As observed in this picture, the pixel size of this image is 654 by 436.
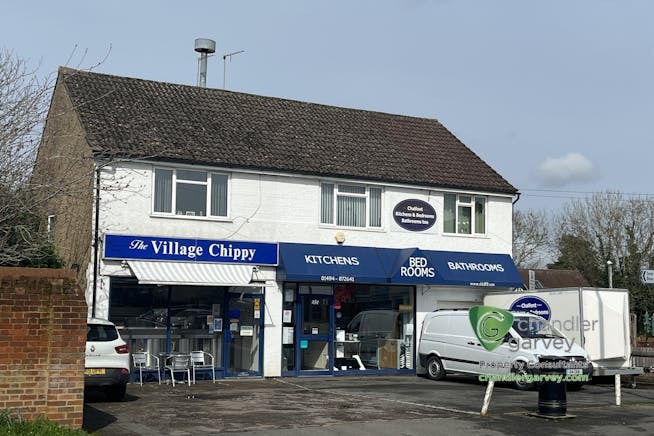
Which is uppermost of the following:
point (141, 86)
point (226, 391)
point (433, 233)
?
point (141, 86)

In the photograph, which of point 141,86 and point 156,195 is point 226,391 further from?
point 141,86

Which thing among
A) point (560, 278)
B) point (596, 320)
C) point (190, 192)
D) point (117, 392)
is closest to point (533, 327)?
point (596, 320)

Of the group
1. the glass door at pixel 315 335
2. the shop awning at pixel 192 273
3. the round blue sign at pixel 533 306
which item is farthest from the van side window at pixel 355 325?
the round blue sign at pixel 533 306

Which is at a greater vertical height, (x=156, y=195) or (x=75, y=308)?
(x=156, y=195)

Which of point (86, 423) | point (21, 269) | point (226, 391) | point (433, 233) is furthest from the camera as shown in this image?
point (433, 233)

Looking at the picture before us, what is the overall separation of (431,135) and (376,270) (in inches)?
279

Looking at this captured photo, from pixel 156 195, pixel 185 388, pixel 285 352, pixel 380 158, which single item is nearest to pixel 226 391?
pixel 185 388

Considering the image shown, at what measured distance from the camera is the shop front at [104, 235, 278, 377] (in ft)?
66.9

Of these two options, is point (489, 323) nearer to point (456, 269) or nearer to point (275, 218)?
point (456, 269)

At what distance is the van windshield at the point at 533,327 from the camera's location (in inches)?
813

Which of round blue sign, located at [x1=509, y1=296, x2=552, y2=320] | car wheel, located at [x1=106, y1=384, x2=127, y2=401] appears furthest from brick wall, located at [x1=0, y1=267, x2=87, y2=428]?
round blue sign, located at [x1=509, y1=296, x2=552, y2=320]

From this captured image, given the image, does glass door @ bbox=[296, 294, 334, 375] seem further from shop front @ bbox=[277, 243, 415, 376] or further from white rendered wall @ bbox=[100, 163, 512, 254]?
white rendered wall @ bbox=[100, 163, 512, 254]

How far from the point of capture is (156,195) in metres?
21.3

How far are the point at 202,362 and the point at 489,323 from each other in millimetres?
7700
